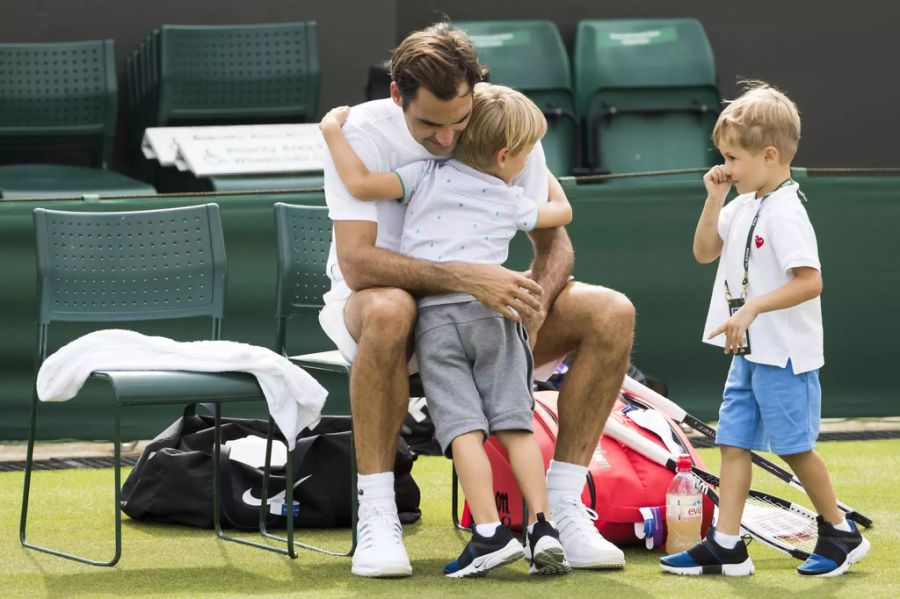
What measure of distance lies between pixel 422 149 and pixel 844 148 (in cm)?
542

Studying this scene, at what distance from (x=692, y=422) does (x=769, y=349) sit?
70cm

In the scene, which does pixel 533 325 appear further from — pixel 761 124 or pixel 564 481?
pixel 761 124

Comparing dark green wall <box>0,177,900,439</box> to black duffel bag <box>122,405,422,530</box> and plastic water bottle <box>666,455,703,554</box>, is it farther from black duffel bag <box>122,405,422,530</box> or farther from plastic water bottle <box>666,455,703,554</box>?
plastic water bottle <box>666,455,703,554</box>

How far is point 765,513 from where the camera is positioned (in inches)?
151

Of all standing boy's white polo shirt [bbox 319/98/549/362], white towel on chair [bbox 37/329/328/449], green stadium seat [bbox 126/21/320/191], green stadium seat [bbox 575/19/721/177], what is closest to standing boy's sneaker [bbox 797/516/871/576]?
standing boy's white polo shirt [bbox 319/98/549/362]

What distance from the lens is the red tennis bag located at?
3812 millimetres

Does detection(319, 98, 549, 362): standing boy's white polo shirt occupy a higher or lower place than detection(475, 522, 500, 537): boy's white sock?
higher

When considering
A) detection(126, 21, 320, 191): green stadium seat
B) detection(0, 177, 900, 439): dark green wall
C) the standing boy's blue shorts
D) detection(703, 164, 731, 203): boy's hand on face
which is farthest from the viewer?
detection(126, 21, 320, 191): green stadium seat

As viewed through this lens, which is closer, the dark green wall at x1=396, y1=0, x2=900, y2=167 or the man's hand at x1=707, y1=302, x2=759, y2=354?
the man's hand at x1=707, y1=302, x2=759, y2=354

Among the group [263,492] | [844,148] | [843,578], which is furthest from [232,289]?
[844,148]

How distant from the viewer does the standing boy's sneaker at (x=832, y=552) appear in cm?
348

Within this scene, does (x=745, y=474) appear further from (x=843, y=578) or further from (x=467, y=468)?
(x=467, y=468)

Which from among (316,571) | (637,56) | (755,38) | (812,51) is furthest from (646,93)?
(316,571)

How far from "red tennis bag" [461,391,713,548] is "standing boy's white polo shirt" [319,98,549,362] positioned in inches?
21.9
